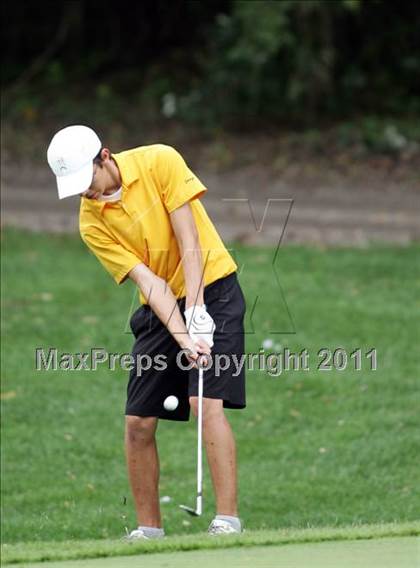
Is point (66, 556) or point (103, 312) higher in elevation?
point (103, 312)

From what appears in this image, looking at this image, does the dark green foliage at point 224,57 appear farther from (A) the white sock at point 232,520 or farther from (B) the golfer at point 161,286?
(A) the white sock at point 232,520

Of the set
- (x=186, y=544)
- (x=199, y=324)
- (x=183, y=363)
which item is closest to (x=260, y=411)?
(x=183, y=363)

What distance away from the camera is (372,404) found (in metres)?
9.48

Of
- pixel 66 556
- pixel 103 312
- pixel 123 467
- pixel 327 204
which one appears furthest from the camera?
pixel 327 204

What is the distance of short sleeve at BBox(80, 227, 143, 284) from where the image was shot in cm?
617

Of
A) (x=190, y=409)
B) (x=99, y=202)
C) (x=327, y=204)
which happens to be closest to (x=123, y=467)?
(x=190, y=409)

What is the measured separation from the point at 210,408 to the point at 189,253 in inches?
27.6

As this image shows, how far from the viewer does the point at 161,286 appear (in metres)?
6.17

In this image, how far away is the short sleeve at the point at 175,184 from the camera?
607 cm

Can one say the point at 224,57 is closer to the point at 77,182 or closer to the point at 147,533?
the point at 77,182

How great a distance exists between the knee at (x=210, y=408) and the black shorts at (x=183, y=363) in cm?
2

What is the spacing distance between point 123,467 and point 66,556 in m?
3.55

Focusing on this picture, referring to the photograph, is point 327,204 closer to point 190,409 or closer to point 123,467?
point 123,467

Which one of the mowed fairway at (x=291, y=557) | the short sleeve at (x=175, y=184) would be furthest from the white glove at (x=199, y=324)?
the mowed fairway at (x=291, y=557)
